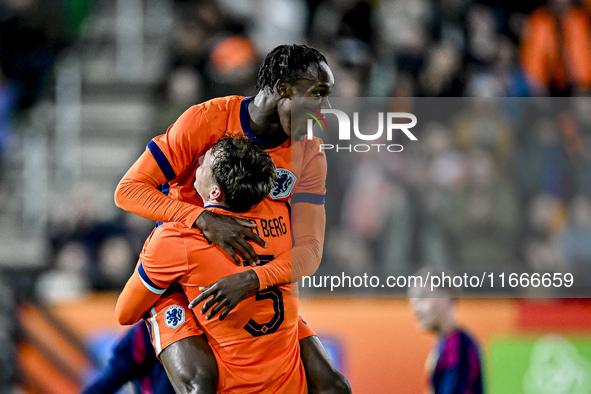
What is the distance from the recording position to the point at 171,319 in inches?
128

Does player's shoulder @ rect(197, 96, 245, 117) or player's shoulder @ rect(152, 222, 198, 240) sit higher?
player's shoulder @ rect(197, 96, 245, 117)

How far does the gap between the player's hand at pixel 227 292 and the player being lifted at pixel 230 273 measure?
0.04 meters

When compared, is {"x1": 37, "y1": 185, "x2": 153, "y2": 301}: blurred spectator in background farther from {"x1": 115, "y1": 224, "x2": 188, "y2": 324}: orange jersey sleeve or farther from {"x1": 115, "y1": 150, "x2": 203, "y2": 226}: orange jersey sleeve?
{"x1": 115, "y1": 224, "x2": 188, "y2": 324}: orange jersey sleeve

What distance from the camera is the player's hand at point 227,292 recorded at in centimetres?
304

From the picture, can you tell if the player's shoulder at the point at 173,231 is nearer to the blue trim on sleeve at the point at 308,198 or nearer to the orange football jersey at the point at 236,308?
the orange football jersey at the point at 236,308

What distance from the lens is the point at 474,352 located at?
4676 millimetres

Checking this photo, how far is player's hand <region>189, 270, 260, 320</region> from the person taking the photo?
3045 millimetres

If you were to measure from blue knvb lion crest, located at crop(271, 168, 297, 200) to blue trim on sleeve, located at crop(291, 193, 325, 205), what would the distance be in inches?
4.8

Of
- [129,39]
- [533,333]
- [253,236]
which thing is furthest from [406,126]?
[129,39]

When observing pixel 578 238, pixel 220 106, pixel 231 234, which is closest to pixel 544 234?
pixel 578 238

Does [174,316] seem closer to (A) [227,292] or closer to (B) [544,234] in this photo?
(A) [227,292]

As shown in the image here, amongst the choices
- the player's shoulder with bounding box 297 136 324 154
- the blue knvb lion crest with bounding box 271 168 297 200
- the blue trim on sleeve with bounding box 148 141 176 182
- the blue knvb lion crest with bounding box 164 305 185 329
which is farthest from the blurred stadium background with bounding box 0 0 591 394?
the blue knvb lion crest with bounding box 164 305 185 329

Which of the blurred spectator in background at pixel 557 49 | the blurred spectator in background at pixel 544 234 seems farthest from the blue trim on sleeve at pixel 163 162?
the blurred spectator in background at pixel 557 49

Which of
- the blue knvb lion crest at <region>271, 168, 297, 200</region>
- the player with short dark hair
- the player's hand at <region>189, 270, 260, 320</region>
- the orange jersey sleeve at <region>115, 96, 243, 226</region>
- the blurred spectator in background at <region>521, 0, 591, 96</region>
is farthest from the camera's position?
the blurred spectator in background at <region>521, 0, 591, 96</region>
